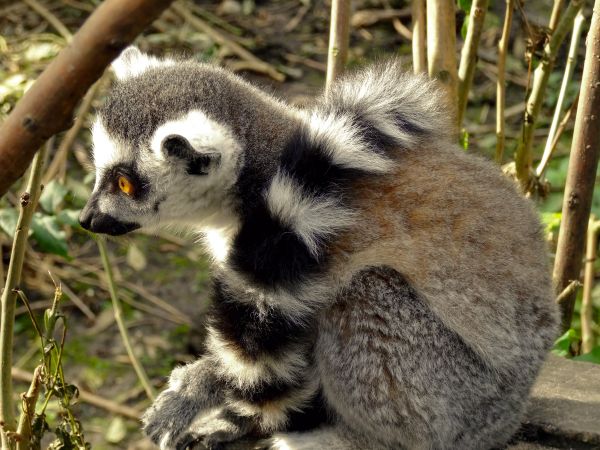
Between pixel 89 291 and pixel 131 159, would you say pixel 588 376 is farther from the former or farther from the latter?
pixel 89 291

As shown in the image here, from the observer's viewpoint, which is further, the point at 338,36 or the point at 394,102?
the point at 338,36

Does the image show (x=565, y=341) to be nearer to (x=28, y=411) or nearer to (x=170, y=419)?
(x=170, y=419)

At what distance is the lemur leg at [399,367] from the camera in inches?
131

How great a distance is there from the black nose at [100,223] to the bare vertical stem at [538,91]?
2.38 metres

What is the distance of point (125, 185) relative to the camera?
3.54 m

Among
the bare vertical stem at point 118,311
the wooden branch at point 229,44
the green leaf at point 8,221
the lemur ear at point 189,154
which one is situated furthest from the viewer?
the wooden branch at point 229,44

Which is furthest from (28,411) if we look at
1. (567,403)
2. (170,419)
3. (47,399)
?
(567,403)

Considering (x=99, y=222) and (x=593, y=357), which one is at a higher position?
(x=99, y=222)

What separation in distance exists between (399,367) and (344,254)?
484 mm

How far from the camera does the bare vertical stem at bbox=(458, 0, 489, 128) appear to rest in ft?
14.9

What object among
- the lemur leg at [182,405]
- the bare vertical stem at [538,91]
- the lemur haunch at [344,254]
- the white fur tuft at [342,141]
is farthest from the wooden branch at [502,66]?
the lemur leg at [182,405]

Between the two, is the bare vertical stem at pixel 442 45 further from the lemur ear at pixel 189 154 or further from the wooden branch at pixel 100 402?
the wooden branch at pixel 100 402

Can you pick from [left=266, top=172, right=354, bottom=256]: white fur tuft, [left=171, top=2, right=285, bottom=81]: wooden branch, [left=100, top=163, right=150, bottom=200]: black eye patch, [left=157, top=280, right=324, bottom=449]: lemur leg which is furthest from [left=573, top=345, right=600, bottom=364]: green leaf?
[left=171, top=2, right=285, bottom=81]: wooden branch

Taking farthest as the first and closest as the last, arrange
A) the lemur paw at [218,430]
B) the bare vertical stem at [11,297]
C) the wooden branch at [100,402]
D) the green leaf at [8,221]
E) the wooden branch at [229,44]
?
the wooden branch at [229,44] < the wooden branch at [100,402] < the green leaf at [8,221] < the lemur paw at [218,430] < the bare vertical stem at [11,297]
